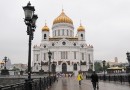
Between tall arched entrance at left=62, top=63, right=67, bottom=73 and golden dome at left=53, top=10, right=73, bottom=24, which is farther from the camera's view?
golden dome at left=53, top=10, right=73, bottom=24

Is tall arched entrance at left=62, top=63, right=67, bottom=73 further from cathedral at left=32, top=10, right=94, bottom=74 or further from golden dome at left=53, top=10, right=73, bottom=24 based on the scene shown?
golden dome at left=53, top=10, right=73, bottom=24

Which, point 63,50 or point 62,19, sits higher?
point 62,19

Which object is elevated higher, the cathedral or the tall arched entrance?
the cathedral

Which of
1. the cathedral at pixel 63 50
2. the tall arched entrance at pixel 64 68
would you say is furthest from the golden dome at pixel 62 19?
the tall arched entrance at pixel 64 68

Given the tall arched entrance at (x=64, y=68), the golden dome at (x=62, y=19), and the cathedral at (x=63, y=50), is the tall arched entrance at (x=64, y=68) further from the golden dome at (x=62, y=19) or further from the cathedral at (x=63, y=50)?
the golden dome at (x=62, y=19)

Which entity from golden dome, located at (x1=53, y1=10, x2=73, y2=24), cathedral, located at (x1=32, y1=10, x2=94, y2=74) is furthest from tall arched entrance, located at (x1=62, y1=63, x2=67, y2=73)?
golden dome, located at (x1=53, y1=10, x2=73, y2=24)

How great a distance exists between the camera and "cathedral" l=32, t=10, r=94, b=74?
3573 inches

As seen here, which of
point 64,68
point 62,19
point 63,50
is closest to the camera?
point 64,68

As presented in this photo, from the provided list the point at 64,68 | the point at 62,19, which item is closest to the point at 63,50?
the point at 64,68

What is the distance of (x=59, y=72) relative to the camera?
88250 mm

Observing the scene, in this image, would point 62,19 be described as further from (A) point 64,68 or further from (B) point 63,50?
(A) point 64,68

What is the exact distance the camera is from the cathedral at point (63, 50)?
9075 centimetres

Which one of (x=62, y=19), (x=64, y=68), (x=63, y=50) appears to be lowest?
(x=64, y=68)

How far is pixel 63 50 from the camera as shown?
301 feet
